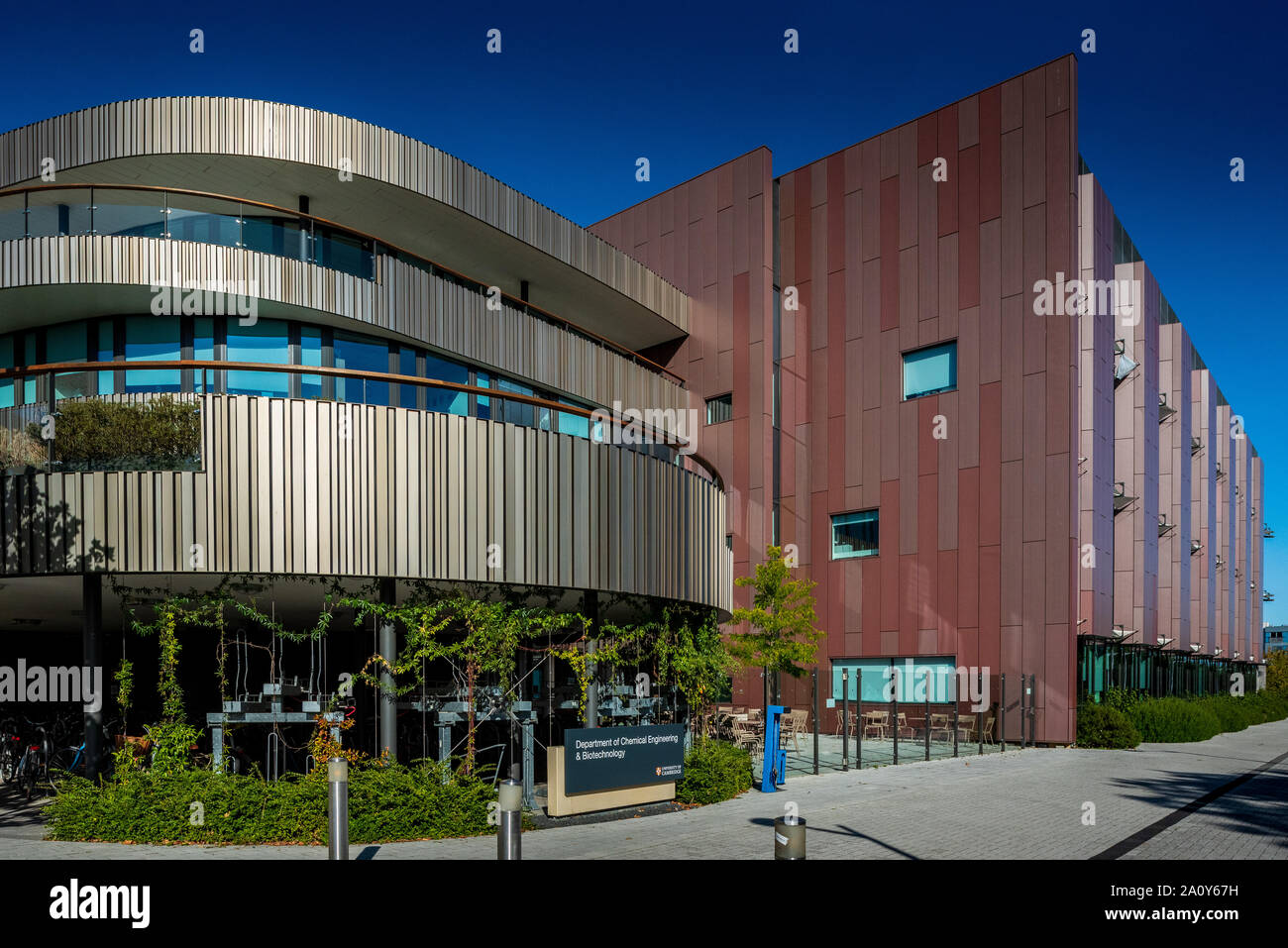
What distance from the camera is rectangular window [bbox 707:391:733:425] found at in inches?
1351

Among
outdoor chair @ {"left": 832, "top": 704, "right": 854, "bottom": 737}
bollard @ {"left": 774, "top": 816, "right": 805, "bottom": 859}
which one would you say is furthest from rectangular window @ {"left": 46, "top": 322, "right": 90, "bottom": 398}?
outdoor chair @ {"left": 832, "top": 704, "right": 854, "bottom": 737}

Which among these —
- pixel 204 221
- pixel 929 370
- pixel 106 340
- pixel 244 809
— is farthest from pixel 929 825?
pixel 929 370

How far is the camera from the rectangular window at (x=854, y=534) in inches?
1261

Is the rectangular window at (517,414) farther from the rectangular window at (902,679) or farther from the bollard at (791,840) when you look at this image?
the rectangular window at (902,679)

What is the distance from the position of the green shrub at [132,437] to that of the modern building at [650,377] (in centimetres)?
22

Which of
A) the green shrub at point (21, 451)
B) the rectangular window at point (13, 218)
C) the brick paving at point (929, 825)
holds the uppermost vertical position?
the rectangular window at point (13, 218)

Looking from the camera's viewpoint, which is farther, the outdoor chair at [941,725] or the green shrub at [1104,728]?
the outdoor chair at [941,725]

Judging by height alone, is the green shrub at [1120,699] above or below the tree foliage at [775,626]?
below

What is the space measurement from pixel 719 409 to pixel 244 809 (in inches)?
Answer: 960

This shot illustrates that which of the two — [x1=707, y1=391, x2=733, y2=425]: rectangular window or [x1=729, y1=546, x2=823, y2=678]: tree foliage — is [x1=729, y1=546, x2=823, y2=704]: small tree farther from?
[x1=707, y1=391, x2=733, y2=425]: rectangular window

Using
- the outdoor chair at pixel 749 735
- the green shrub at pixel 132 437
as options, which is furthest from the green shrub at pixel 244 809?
the outdoor chair at pixel 749 735

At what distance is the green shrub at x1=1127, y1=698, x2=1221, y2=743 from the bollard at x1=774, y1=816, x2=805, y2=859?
2616 centimetres

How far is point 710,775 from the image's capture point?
15.7 meters

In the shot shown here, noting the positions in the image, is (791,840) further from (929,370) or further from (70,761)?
(929,370)
